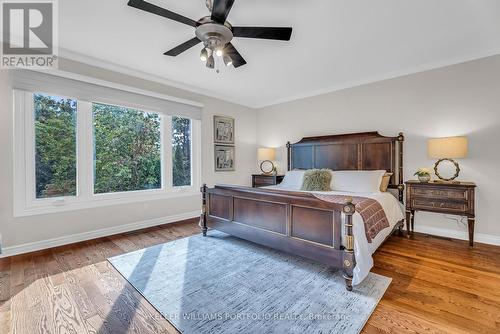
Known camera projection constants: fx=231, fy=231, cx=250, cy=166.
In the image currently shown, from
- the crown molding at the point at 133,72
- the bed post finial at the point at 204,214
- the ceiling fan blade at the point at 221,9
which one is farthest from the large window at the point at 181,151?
the ceiling fan blade at the point at 221,9

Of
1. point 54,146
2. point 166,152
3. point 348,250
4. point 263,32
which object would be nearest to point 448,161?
point 348,250

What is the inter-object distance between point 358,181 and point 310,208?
1719 mm

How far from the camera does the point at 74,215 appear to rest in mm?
3254

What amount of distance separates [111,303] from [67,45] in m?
3.12

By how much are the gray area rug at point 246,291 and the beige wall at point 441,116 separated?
2.18 m

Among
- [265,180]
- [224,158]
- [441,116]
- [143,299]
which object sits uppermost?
[441,116]

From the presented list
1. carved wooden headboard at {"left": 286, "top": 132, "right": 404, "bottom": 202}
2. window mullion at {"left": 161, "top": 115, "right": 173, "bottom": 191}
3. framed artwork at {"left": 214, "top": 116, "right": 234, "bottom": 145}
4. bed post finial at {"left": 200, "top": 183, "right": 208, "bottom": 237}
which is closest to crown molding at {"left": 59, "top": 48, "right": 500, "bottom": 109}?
framed artwork at {"left": 214, "top": 116, "right": 234, "bottom": 145}

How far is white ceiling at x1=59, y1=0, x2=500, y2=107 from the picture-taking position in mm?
2229

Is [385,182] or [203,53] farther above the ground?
[203,53]

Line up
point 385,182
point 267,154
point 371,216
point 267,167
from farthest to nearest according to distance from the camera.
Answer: point 267,167
point 267,154
point 385,182
point 371,216

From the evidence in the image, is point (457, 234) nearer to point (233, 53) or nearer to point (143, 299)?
point (233, 53)

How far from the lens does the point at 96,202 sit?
11.3 ft

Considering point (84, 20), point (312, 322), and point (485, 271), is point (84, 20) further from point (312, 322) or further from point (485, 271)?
point (485, 271)

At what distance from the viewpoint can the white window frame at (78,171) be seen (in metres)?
2.84
